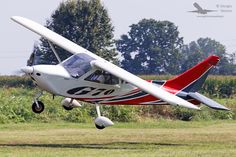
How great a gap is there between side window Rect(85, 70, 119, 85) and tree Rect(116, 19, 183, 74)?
90978 millimetres

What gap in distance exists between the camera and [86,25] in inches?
3361

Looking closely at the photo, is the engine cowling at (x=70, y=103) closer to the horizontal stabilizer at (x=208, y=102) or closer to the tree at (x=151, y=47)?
the horizontal stabilizer at (x=208, y=102)

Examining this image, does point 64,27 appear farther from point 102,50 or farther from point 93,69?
point 93,69

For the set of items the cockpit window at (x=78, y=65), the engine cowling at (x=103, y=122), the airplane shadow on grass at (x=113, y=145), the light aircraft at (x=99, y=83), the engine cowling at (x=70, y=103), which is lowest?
the airplane shadow on grass at (x=113, y=145)

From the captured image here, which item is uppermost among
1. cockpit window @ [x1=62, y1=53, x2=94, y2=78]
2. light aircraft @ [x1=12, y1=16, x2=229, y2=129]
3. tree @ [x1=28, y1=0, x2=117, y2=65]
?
tree @ [x1=28, y1=0, x2=117, y2=65]

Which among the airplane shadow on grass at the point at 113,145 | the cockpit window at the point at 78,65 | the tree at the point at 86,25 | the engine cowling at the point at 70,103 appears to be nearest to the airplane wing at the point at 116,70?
the cockpit window at the point at 78,65

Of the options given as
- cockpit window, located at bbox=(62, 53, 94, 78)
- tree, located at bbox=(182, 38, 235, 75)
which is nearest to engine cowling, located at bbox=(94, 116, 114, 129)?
cockpit window, located at bbox=(62, 53, 94, 78)

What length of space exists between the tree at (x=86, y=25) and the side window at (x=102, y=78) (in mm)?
56247

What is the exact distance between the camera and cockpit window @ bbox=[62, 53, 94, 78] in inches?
1024

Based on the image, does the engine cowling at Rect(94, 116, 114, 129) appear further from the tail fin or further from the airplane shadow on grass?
the tail fin

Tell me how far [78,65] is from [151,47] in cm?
9876

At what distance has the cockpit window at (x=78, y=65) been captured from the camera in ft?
85.3

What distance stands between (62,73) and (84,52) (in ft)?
6.71

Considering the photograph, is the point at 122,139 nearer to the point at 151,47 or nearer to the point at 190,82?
the point at 190,82
